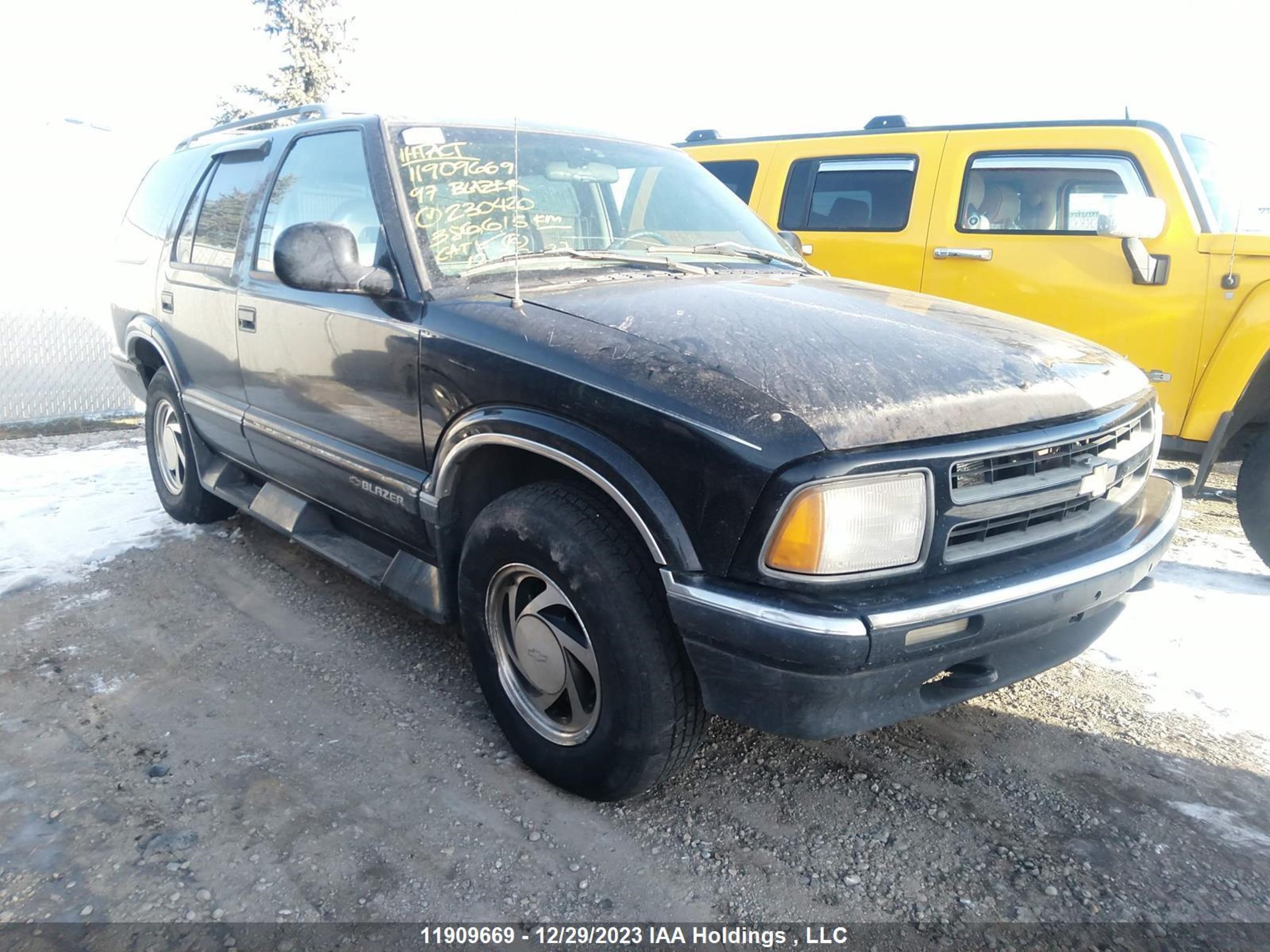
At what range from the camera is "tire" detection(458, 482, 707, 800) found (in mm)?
2205

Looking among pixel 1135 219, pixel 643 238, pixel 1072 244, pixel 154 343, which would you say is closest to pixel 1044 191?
pixel 1072 244

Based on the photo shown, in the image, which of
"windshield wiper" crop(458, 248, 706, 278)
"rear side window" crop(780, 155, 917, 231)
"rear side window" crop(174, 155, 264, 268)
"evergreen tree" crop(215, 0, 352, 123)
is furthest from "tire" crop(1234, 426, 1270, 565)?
"evergreen tree" crop(215, 0, 352, 123)

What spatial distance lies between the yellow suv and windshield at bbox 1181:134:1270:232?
0.05 ft

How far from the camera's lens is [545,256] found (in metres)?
3.01

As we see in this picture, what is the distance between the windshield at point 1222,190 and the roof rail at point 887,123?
162 cm

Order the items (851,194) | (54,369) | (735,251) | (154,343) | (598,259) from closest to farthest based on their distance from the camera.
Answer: (598,259), (735,251), (154,343), (851,194), (54,369)

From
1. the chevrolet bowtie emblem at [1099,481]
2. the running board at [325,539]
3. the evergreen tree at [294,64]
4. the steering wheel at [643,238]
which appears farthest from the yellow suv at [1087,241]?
the evergreen tree at [294,64]

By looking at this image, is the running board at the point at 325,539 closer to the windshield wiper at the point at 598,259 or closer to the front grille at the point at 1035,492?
the windshield wiper at the point at 598,259

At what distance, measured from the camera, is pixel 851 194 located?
5805 millimetres

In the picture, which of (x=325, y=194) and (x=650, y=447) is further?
(x=325, y=194)

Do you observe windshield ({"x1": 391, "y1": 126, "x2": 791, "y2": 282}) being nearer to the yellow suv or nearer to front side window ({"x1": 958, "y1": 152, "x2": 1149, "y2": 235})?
the yellow suv

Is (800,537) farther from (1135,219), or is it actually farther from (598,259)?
(1135,219)

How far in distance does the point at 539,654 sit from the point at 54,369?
7958 millimetres

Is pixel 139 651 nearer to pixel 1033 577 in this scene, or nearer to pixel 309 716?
pixel 309 716
